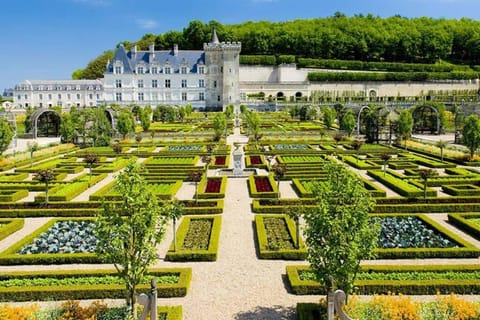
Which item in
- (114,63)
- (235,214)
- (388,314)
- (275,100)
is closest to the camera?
(388,314)

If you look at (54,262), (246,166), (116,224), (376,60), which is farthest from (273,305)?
(376,60)

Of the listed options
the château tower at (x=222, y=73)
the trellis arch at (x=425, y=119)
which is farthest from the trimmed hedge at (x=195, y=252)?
the château tower at (x=222, y=73)

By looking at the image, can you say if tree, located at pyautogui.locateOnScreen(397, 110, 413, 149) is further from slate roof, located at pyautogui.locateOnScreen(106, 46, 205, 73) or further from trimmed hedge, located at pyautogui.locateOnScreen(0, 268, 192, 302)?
slate roof, located at pyautogui.locateOnScreen(106, 46, 205, 73)

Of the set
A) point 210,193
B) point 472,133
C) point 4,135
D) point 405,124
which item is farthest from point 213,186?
point 405,124

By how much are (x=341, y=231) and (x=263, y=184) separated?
12.3 m

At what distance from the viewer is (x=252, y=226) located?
1487cm

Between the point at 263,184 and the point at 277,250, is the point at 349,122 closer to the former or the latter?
the point at 263,184

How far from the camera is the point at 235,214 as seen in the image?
53.3 feet

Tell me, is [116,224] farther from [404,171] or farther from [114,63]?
[114,63]

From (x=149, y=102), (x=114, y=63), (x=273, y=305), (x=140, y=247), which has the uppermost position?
(x=114, y=63)

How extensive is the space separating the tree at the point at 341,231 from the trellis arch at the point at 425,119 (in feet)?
131

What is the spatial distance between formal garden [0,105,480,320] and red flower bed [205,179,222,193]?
0.16ft

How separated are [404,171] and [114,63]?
60.6m

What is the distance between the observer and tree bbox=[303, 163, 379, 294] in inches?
320
